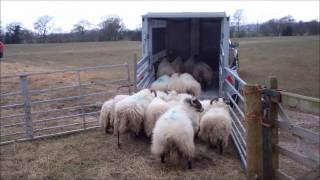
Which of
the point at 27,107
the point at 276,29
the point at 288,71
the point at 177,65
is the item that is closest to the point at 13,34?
the point at 27,107

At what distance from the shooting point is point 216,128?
735 cm

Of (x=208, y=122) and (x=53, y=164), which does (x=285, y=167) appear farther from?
(x=53, y=164)

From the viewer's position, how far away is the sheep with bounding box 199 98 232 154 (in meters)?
7.34

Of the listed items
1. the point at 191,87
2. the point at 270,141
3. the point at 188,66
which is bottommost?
the point at 270,141

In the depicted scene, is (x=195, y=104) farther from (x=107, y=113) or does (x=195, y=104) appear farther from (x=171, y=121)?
(x=107, y=113)

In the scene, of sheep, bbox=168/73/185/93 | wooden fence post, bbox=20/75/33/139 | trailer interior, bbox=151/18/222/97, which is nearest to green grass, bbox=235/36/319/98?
trailer interior, bbox=151/18/222/97

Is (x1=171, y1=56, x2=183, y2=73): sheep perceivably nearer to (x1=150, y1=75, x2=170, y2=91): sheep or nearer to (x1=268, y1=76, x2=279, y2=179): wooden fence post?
(x1=150, y1=75, x2=170, y2=91): sheep

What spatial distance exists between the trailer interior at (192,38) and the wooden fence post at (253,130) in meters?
9.07

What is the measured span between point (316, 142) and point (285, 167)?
9.93 feet

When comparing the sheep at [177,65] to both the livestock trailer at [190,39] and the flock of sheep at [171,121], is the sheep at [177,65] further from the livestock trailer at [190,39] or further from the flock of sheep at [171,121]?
the flock of sheep at [171,121]

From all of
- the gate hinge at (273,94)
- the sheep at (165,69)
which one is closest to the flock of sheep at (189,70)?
the sheep at (165,69)

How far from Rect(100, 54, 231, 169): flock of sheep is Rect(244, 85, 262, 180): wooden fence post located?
1.44m

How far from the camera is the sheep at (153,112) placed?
7.83m

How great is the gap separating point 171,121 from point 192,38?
825 cm
